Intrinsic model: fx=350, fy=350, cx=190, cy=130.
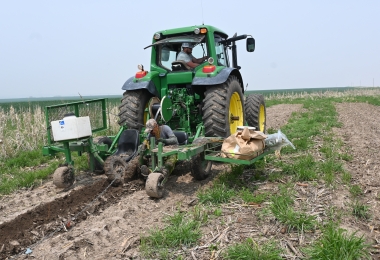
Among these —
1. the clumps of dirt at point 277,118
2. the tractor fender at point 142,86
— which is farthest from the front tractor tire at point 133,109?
the clumps of dirt at point 277,118

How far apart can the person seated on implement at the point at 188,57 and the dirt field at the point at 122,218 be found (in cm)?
197

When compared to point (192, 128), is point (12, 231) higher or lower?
lower

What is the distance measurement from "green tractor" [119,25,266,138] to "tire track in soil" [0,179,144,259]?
1321mm

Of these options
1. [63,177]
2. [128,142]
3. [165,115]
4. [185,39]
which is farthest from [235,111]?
[63,177]

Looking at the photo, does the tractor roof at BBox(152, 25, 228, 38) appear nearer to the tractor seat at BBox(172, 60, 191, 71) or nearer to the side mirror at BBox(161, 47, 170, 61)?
the side mirror at BBox(161, 47, 170, 61)

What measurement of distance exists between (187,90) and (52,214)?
303cm

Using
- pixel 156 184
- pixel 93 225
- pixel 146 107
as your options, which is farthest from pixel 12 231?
pixel 146 107

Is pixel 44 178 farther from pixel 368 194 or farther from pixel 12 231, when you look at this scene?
pixel 368 194

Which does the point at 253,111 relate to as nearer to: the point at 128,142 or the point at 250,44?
the point at 250,44

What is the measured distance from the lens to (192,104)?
610 centimetres

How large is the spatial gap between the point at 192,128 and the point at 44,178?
274 centimetres

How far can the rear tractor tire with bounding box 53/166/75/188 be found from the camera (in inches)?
195

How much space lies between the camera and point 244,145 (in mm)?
4531

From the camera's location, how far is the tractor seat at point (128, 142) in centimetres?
543
